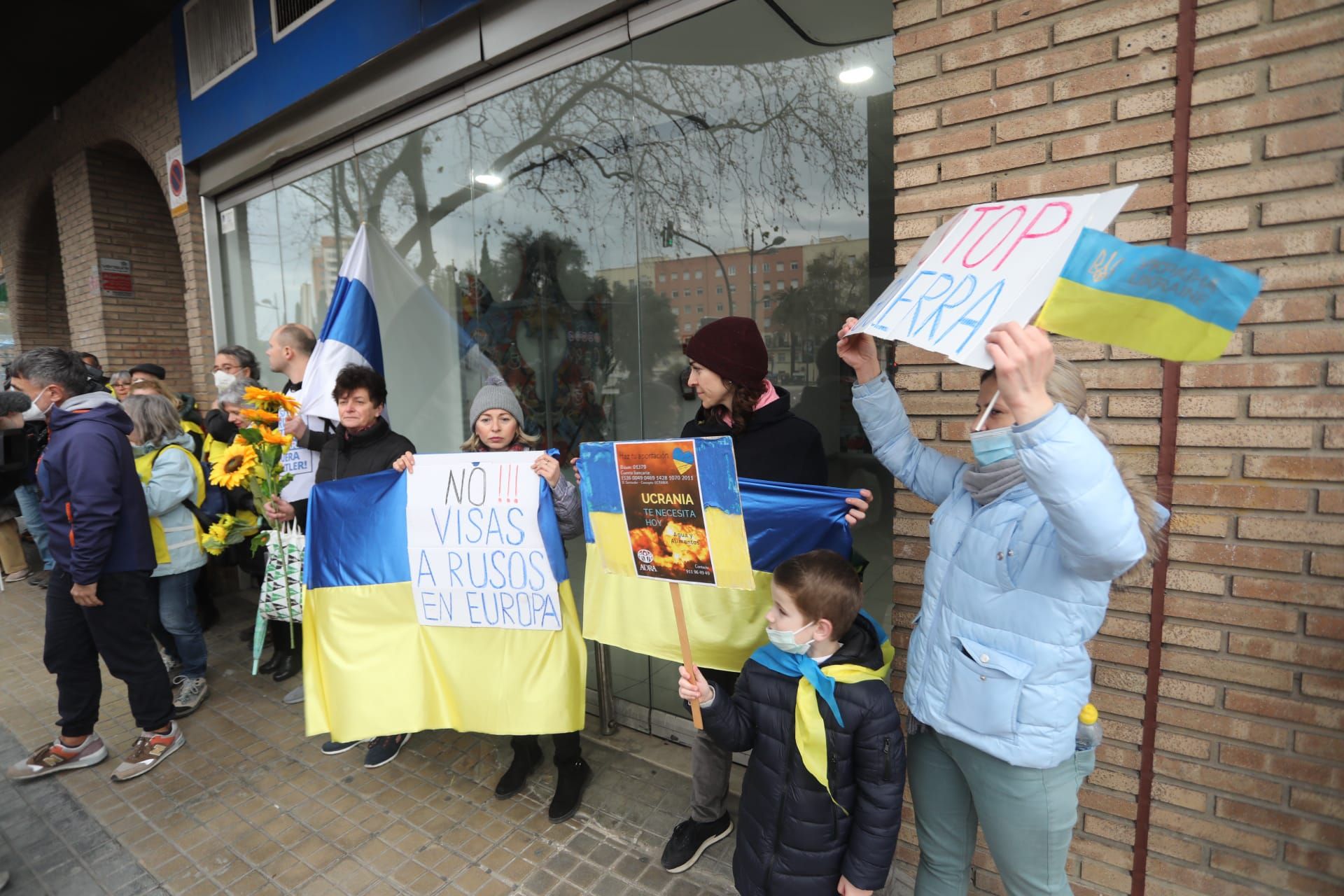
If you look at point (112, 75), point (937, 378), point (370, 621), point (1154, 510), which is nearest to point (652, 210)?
point (937, 378)

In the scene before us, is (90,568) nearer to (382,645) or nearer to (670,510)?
(382,645)

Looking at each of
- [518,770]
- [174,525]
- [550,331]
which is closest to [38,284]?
[174,525]

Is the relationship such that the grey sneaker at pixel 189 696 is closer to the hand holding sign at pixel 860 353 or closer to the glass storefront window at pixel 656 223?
the glass storefront window at pixel 656 223

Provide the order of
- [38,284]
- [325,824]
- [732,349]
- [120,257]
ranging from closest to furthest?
[732,349] → [325,824] → [120,257] → [38,284]

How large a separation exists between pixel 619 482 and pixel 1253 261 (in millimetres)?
2020

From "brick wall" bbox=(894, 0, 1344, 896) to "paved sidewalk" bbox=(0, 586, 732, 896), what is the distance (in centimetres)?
171

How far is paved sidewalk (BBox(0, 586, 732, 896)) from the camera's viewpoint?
2.81m

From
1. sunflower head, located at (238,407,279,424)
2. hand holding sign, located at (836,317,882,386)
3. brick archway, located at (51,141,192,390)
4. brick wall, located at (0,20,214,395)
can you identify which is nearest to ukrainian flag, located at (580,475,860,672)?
hand holding sign, located at (836,317,882,386)

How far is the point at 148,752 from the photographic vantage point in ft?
12.1

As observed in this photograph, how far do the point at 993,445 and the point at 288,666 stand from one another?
496cm

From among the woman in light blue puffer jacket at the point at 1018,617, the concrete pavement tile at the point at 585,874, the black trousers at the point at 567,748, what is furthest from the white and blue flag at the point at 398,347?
the woman in light blue puffer jacket at the point at 1018,617

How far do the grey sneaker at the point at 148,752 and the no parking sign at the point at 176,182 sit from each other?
5774mm

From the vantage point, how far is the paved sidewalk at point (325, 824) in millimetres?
2807

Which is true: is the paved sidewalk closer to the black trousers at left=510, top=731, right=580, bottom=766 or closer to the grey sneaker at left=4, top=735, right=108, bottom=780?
the grey sneaker at left=4, top=735, right=108, bottom=780
